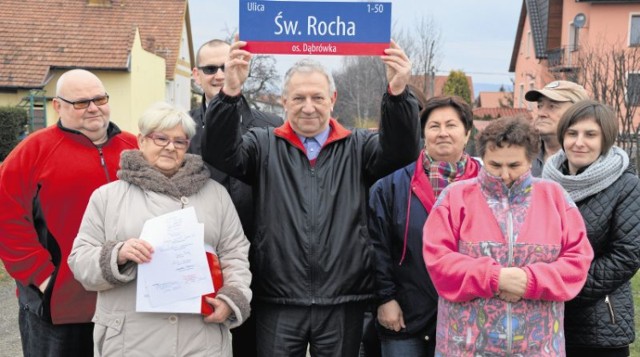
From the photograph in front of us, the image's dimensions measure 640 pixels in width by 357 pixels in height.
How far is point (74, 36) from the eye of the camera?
2502 cm

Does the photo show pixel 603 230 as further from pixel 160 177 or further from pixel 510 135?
pixel 160 177

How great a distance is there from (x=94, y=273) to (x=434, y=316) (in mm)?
1731

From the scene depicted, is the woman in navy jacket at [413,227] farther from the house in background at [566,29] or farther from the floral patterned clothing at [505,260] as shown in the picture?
the house in background at [566,29]

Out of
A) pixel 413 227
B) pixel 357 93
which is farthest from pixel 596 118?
pixel 357 93

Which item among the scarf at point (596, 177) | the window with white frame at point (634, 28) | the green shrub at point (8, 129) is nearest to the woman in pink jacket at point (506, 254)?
the scarf at point (596, 177)

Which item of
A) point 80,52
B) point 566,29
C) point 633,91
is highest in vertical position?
point 566,29

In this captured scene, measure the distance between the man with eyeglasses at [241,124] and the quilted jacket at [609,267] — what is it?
69.6 inches

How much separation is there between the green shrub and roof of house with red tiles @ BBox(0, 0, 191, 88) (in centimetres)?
398

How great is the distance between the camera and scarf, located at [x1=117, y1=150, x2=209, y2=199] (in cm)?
309

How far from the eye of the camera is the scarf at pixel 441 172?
11.1 ft

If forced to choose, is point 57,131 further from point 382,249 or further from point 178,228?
point 382,249

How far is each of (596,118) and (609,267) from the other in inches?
30.7

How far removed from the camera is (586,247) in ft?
9.52

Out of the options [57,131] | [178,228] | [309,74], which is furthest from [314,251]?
[57,131]
